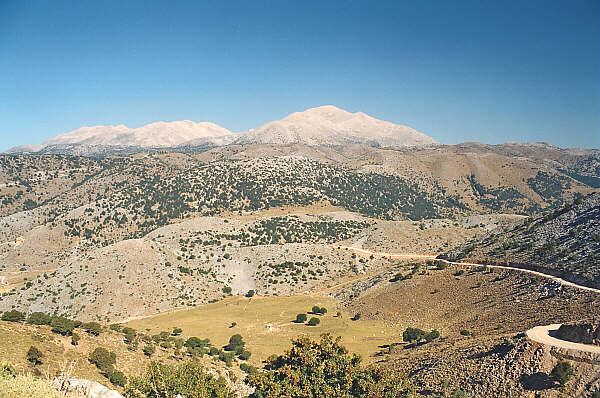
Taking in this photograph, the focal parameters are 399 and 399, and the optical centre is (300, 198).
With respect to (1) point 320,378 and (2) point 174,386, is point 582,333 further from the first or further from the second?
(2) point 174,386

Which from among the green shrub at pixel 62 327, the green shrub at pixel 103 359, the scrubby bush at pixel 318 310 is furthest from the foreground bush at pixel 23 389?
the scrubby bush at pixel 318 310

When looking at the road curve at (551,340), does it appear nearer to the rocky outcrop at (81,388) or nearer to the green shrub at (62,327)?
the rocky outcrop at (81,388)

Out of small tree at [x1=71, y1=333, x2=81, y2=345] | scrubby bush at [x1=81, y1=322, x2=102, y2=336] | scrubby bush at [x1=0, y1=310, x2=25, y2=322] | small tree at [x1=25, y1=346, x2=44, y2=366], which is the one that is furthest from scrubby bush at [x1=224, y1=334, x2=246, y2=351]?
small tree at [x1=25, y1=346, x2=44, y2=366]

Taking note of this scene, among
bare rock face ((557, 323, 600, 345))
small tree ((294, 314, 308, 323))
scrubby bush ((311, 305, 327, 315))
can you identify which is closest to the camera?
bare rock face ((557, 323, 600, 345))

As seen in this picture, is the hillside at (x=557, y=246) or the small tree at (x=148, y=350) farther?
the hillside at (x=557, y=246)

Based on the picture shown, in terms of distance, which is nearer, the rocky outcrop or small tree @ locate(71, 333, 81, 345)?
the rocky outcrop

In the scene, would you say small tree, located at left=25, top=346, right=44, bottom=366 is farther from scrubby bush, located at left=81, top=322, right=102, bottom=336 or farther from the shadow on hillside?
the shadow on hillside

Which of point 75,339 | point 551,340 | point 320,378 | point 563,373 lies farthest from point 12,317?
point 551,340
